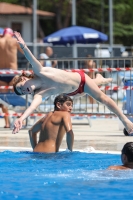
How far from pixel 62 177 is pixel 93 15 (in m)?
45.8

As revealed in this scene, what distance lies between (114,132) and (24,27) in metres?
36.3

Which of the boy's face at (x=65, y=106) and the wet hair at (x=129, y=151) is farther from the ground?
the boy's face at (x=65, y=106)

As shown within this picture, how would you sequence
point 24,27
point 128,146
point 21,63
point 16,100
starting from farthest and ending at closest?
point 24,27 < point 21,63 < point 16,100 < point 128,146

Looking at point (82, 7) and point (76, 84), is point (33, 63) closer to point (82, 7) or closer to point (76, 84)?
point (76, 84)

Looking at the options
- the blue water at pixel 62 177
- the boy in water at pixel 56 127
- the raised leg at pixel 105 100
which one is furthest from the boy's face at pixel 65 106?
the blue water at pixel 62 177

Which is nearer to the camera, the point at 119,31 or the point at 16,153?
the point at 16,153

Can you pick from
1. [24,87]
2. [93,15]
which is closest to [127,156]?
[24,87]

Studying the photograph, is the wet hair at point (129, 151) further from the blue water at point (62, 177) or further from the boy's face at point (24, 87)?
the boy's face at point (24, 87)

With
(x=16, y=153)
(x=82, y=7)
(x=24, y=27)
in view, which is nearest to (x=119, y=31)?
(x=82, y=7)

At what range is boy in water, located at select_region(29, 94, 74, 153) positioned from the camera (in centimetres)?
963

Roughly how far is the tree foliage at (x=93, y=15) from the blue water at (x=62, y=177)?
3923 cm

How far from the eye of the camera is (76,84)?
370 inches

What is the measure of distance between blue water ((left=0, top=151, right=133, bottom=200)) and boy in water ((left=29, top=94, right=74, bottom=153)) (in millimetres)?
146

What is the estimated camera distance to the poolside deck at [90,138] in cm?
1105
